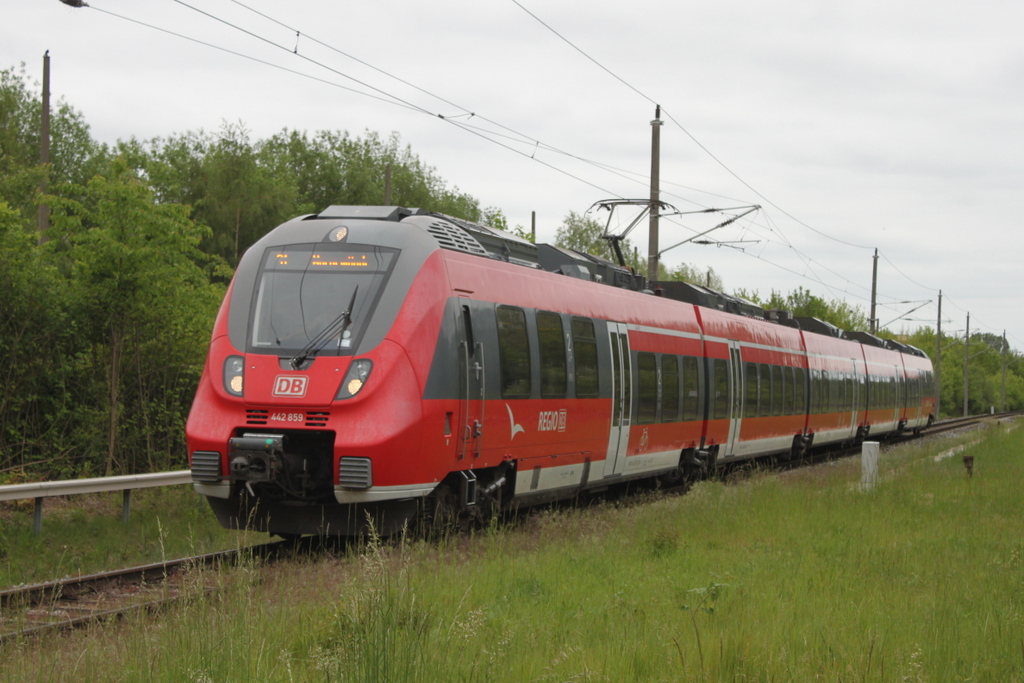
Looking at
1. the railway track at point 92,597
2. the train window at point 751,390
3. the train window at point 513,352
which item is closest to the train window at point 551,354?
the train window at point 513,352

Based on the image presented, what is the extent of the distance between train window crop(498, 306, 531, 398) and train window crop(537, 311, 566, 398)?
0.44 m

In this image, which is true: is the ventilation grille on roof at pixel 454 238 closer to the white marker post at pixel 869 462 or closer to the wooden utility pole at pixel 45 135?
the white marker post at pixel 869 462

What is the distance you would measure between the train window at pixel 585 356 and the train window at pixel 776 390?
34.4ft

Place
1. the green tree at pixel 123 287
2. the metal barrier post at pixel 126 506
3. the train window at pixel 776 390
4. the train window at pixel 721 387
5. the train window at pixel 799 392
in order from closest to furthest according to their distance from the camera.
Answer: the metal barrier post at pixel 126 506
the green tree at pixel 123 287
the train window at pixel 721 387
the train window at pixel 776 390
the train window at pixel 799 392

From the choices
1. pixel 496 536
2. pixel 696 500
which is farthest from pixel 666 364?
pixel 496 536

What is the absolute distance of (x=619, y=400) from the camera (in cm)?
1457

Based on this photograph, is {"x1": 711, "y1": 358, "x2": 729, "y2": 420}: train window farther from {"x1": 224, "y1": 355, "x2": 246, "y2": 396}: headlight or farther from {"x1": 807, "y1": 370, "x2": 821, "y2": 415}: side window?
{"x1": 224, "y1": 355, "x2": 246, "y2": 396}: headlight

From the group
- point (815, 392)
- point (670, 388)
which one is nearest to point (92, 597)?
point (670, 388)

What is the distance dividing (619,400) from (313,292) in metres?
5.81

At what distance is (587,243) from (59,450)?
6957 cm

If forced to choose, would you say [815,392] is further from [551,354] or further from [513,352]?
[513,352]

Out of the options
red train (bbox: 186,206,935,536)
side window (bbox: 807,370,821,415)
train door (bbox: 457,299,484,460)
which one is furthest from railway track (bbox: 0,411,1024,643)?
side window (bbox: 807,370,821,415)

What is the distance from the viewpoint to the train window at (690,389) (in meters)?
17.7

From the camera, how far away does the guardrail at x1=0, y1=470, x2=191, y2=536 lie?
10562 millimetres
